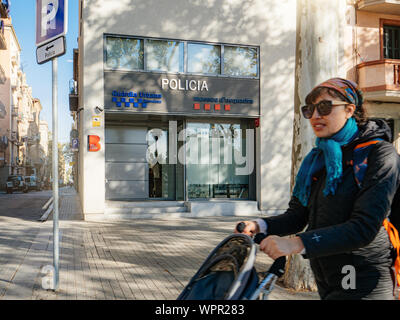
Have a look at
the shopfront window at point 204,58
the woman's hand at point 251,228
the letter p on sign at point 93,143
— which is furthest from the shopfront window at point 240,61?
the woman's hand at point 251,228

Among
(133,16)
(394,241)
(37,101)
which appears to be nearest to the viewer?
(394,241)

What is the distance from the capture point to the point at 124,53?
12.9 metres

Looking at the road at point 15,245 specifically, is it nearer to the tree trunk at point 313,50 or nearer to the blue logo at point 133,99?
the tree trunk at point 313,50

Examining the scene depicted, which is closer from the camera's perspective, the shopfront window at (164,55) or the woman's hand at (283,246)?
the woman's hand at (283,246)

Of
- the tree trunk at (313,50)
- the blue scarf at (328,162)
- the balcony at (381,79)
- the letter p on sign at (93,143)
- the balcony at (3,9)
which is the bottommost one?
the blue scarf at (328,162)

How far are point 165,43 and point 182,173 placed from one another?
458cm

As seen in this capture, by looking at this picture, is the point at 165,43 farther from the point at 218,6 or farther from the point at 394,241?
the point at 394,241

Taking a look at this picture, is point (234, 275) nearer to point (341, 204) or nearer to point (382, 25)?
point (341, 204)

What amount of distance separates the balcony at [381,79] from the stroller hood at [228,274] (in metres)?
14.7

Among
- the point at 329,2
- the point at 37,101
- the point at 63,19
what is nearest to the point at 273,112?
the point at 329,2

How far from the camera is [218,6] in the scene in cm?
1370

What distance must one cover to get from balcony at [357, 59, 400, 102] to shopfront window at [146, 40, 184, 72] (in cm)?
692

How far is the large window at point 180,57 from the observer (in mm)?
12891

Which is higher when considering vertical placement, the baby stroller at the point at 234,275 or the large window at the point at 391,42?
the large window at the point at 391,42
